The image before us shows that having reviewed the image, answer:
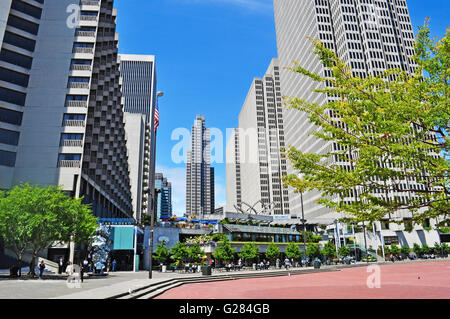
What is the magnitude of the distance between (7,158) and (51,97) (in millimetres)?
10988

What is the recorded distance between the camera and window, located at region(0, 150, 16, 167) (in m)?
43.4

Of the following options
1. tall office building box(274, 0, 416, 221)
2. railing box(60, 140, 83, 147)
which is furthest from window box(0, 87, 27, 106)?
tall office building box(274, 0, 416, 221)

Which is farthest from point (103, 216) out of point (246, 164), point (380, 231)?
point (246, 164)

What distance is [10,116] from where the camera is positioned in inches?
1767

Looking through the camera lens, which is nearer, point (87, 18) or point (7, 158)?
point (7, 158)

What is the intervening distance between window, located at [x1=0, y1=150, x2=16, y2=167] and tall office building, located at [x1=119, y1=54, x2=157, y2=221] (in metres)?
28.2

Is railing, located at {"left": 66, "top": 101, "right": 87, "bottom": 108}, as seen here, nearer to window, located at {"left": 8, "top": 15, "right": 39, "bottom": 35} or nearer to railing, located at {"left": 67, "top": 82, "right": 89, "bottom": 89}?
railing, located at {"left": 67, "top": 82, "right": 89, "bottom": 89}

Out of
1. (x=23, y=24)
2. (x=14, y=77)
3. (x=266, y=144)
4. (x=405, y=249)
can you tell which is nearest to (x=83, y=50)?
(x=23, y=24)

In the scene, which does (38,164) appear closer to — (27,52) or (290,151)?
(27,52)

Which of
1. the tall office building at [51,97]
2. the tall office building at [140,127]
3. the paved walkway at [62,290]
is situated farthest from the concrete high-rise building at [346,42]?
the paved walkway at [62,290]

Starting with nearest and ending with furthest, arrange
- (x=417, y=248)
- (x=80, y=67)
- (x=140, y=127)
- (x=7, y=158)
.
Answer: (x=7, y=158) < (x=80, y=67) < (x=417, y=248) < (x=140, y=127)

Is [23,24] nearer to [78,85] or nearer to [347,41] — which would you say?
[78,85]

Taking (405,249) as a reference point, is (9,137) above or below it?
above

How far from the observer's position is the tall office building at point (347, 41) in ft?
362
